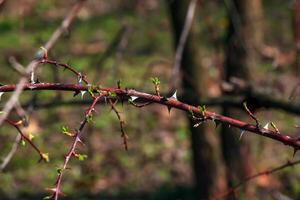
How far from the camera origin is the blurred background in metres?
5.32

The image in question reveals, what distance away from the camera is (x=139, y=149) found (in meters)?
8.12

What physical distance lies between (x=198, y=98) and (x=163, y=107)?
162 inches

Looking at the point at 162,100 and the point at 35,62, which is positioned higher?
the point at 35,62

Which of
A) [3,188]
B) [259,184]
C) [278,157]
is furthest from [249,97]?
[3,188]

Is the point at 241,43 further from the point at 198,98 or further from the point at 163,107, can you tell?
the point at 163,107

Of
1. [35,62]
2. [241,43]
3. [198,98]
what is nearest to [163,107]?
[241,43]

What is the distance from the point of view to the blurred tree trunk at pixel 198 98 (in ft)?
17.6

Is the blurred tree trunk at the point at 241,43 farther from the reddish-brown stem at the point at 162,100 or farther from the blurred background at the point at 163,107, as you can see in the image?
the reddish-brown stem at the point at 162,100

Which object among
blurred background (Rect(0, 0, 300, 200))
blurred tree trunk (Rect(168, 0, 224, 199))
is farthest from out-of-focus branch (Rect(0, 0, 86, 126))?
blurred tree trunk (Rect(168, 0, 224, 199))

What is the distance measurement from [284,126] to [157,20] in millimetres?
4661

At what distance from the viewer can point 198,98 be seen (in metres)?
4.89

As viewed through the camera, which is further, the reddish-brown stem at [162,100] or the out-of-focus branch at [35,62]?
the reddish-brown stem at [162,100]

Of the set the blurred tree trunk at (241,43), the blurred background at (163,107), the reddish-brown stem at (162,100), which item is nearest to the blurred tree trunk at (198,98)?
the blurred background at (163,107)

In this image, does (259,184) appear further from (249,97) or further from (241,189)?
(249,97)
